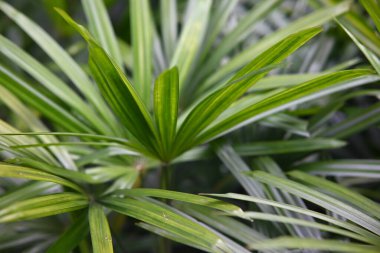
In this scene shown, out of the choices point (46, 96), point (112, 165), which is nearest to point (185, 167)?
point (112, 165)

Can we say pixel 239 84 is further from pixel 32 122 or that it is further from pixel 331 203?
pixel 32 122

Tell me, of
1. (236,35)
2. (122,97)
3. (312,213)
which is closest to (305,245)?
(312,213)

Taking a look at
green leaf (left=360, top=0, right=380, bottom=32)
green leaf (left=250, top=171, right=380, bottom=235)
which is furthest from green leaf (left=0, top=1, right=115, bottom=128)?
green leaf (left=360, top=0, right=380, bottom=32)

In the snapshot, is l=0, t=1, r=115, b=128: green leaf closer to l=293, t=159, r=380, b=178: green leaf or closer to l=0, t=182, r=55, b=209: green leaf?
l=0, t=182, r=55, b=209: green leaf

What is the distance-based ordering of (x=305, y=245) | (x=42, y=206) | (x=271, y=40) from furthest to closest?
(x=271, y=40), (x=42, y=206), (x=305, y=245)

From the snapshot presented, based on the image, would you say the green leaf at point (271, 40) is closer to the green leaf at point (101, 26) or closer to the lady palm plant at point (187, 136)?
the lady palm plant at point (187, 136)
